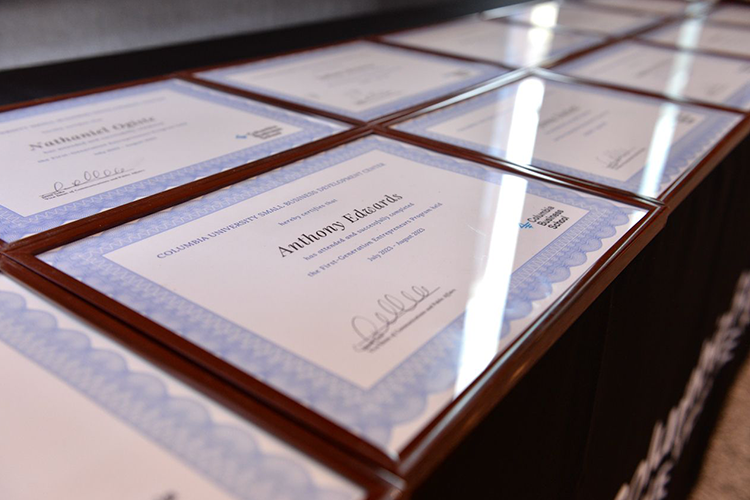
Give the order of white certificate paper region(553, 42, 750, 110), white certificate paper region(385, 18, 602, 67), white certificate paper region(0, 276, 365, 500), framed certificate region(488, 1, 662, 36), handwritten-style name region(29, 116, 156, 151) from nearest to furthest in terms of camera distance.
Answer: white certificate paper region(0, 276, 365, 500) → handwritten-style name region(29, 116, 156, 151) → white certificate paper region(553, 42, 750, 110) → white certificate paper region(385, 18, 602, 67) → framed certificate region(488, 1, 662, 36)

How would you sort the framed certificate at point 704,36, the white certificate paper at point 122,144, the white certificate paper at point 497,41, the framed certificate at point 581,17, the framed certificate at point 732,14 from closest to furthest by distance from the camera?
the white certificate paper at point 122,144, the white certificate paper at point 497,41, the framed certificate at point 704,36, the framed certificate at point 581,17, the framed certificate at point 732,14

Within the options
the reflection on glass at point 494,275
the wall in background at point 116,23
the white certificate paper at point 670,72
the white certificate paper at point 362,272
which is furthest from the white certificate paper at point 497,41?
the white certificate paper at point 362,272

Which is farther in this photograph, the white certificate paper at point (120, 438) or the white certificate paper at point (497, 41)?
the white certificate paper at point (497, 41)

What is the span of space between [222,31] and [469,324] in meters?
1.32

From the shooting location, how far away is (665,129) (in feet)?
3.10

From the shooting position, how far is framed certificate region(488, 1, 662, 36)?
5.68ft

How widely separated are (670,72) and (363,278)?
3.49 ft

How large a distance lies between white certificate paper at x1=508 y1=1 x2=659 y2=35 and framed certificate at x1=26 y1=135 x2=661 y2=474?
1194mm

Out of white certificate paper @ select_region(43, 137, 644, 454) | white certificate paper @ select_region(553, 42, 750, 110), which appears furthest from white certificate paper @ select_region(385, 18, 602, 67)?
white certificate paper @ select_region(43, 137, 644, 454)

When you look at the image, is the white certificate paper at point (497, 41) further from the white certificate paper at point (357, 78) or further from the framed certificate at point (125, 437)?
the framed certificate at point (125, 437)

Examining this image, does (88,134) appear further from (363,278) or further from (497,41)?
(497,41)

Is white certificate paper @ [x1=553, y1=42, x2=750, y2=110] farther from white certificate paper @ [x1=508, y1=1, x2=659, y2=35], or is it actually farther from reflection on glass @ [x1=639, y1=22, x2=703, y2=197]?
white certificate paper @ [x1=508, y1=1, x2=659, y2=35]

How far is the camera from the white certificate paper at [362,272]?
417 mm
